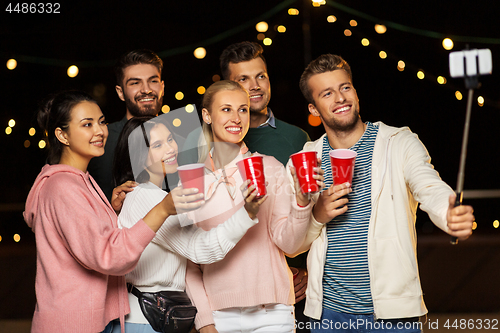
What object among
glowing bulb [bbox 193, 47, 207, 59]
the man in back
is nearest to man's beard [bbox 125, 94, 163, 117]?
the man in back

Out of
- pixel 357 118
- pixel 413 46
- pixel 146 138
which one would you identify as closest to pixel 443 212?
pixel 357 118

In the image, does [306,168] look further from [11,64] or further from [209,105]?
[11,64]

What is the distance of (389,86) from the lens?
198 inches

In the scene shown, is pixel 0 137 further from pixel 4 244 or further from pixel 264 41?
pixel 264 41

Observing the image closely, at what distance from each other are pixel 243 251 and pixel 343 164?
0.56m

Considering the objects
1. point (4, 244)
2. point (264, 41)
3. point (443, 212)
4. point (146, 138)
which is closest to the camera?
point (443, 212)

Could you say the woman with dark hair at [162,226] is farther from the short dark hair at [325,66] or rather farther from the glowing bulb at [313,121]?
the glowing bulb at [313,121]

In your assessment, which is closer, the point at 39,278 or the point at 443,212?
the point at 443,212

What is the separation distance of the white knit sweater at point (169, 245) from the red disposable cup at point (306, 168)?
0.23 metres

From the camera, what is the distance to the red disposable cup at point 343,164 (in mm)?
1633

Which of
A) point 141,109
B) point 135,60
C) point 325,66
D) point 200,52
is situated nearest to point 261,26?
point 200,52

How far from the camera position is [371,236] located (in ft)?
5.84

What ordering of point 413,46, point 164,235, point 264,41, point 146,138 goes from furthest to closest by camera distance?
point 264,41 → point 413,46 → point 146,138 → point 164,235

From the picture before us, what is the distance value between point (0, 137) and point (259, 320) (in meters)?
4.02
